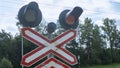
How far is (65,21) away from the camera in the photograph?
554 centimetres

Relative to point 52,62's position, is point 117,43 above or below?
below

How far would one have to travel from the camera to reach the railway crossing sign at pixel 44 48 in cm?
534

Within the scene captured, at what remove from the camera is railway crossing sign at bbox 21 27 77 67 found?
5.34m

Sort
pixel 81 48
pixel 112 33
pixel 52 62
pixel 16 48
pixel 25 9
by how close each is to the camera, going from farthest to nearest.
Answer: pixel 112 33 < pixel 81 48 < pixel 16 48 < pixel 52 62 < pixel 25 9

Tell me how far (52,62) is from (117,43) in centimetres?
9825

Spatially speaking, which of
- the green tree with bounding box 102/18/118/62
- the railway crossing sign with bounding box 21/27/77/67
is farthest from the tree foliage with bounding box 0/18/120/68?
the railway crossing sign with bounding box 21/27/77/67

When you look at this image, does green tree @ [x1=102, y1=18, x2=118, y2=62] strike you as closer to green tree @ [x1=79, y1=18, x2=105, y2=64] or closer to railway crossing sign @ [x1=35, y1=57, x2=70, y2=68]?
green tree @ [x1=79, y1=18, x2=105, y2=64]

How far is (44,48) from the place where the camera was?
5.43 metres

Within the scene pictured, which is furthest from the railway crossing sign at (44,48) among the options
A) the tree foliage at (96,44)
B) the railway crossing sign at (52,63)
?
the tree foliage at (96,44)

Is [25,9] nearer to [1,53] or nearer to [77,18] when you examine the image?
[77,18]

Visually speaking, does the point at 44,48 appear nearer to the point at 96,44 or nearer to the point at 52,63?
the point at 52,63

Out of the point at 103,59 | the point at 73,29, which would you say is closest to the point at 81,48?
the point at 103,59

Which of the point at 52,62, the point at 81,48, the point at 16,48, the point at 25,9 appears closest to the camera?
the point at 25,9

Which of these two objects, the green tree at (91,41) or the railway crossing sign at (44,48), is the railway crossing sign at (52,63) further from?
the green tree at (91,41)
